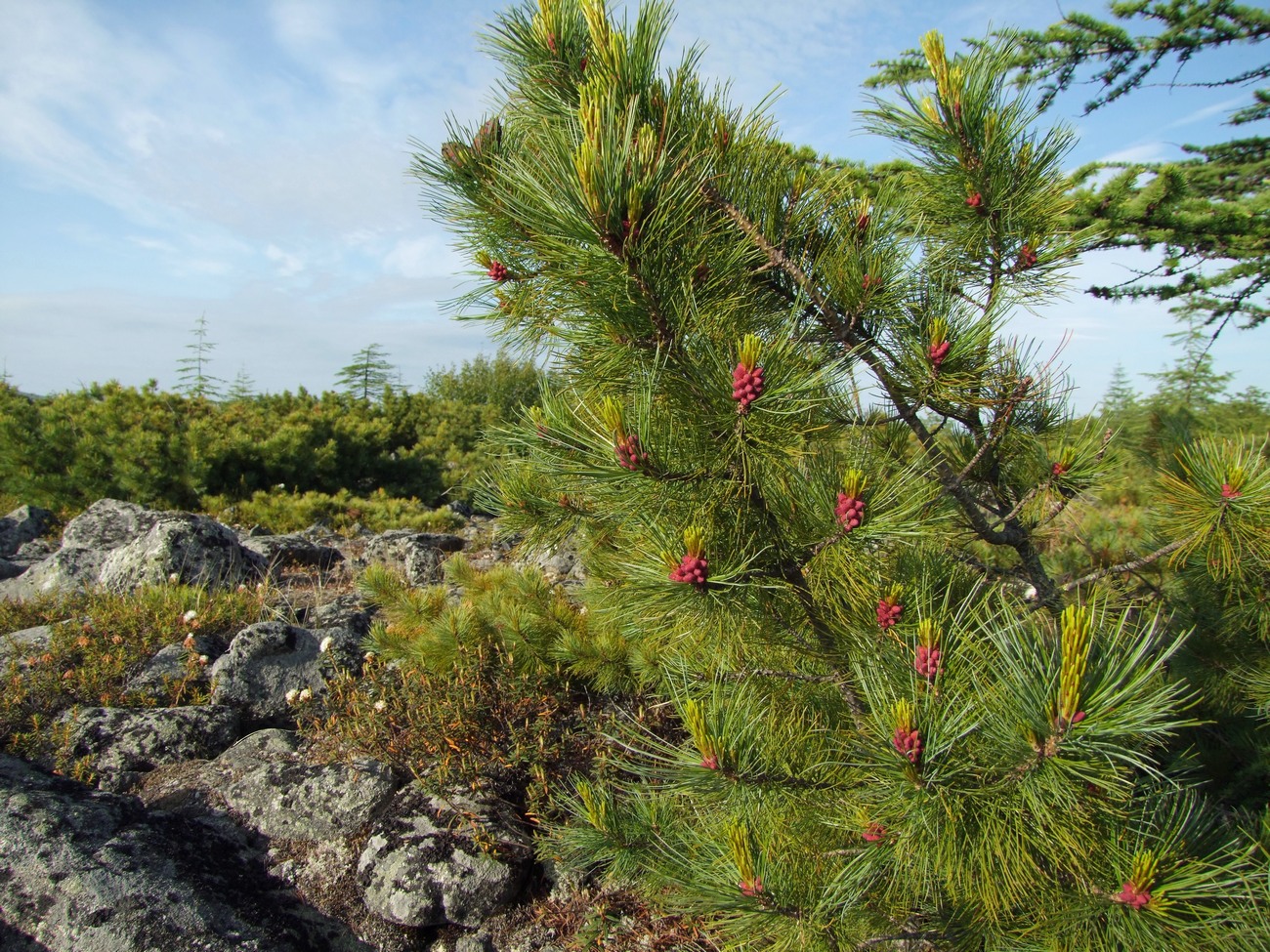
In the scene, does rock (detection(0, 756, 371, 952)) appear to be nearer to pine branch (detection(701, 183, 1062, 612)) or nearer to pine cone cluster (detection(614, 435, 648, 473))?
pine cone cluster (detection(614, 435, 648, 473))

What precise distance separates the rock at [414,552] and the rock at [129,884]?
3.59 meters

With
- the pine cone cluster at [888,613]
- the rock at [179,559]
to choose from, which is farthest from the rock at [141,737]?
the pine cone cluster at [888,613]

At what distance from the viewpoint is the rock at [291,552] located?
7.16 m

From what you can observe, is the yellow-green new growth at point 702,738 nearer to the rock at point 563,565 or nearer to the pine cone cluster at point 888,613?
the pine cone cluster at point 888,613

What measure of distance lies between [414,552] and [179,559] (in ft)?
6.16

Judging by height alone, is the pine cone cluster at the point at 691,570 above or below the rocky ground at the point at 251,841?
above

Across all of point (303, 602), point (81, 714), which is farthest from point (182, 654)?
point (303, 602)

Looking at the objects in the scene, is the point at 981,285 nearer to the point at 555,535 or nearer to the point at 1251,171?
the point at 555,535

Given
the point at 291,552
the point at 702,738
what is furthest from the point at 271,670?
the point at 702,738

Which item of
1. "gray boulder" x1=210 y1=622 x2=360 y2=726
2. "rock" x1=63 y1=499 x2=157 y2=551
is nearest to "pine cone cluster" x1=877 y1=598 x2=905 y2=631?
Answer: "gray boulder" x1=210 y1=622 x2=360 y2=726

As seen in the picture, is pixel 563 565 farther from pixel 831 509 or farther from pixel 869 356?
pixel 831 509

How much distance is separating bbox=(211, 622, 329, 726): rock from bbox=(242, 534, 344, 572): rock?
2874 millimetres

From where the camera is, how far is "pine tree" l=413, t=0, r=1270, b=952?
1.51 m

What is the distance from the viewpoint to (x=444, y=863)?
2.89 meters
